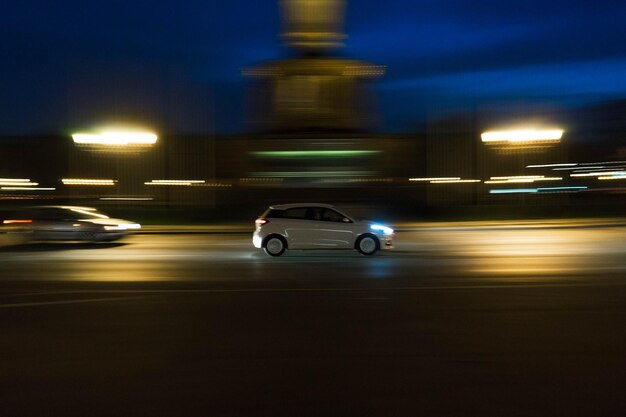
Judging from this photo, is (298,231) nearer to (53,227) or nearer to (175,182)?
(53,227)

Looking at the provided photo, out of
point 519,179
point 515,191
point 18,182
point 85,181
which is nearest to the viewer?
point 515,191

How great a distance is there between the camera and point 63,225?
23.1 meters

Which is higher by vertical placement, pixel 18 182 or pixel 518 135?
pixel 518 135

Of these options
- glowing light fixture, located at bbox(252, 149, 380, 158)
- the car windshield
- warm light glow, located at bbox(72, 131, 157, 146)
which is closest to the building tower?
glowing light fixture, located at bbox(252, 149, 380, 158)

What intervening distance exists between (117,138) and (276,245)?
40.8m

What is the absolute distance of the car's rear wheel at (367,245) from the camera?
19250mm

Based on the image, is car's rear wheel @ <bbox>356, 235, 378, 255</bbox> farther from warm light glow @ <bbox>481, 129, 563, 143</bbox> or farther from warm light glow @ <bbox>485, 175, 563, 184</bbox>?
warm light glow @ <bbox>481, 129, 563, 143</bbox>

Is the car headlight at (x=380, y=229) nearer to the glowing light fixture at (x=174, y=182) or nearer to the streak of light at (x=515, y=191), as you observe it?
the glowing light fixture at (x=174, y=182)

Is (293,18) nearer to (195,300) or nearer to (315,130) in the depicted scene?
(315,130)

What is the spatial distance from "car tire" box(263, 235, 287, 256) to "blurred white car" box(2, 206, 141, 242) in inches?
267

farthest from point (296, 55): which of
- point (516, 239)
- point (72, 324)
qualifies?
point (72, 324)

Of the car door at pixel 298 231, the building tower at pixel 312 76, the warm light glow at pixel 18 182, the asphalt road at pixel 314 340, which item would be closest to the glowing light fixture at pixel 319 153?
the building tower at pixel 312 76

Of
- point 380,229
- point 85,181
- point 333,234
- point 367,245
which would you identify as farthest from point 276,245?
point 85,181

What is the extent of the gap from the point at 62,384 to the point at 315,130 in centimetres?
4113
